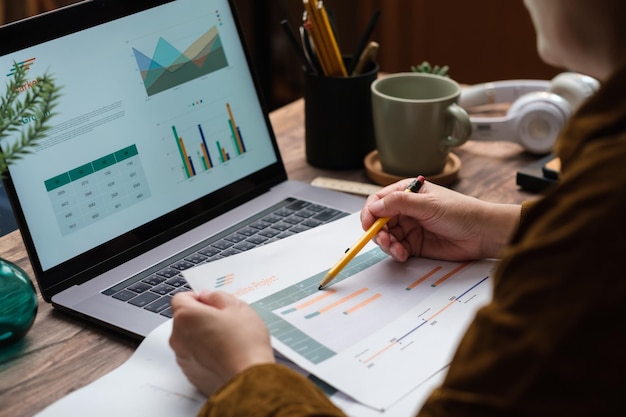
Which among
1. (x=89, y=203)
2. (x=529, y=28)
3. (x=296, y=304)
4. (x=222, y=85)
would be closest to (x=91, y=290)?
(x=89, y=203)

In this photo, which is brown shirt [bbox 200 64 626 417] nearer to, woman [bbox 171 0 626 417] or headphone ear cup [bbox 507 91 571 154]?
woman [bbox 171 0 626 417]

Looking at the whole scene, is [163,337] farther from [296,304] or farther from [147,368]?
[296,304]

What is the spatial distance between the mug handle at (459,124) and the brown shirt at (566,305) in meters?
0.68

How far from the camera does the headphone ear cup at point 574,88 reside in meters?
1.43

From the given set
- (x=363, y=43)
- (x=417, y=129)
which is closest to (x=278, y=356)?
(x=417, y=129)

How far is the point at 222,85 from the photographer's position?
1202 millimetres

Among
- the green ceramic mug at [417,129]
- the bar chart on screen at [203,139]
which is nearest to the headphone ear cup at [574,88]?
the green ceramic mug at [417,129]

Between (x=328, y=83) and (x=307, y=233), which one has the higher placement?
(x=328, y=83)

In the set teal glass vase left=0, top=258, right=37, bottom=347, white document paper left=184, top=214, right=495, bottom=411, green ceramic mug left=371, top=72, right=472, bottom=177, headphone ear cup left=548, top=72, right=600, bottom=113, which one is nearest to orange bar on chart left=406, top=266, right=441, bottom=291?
white document paper left=184, top=214, right=495, bottom=411

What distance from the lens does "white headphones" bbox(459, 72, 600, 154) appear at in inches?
54.3

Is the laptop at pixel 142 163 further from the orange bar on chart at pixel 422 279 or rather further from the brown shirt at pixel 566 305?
the brown shirt at pixel 566 305

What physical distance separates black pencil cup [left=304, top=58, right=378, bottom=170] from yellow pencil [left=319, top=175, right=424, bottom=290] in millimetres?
282

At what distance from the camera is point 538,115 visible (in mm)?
1389

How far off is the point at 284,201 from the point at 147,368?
0.44 m
